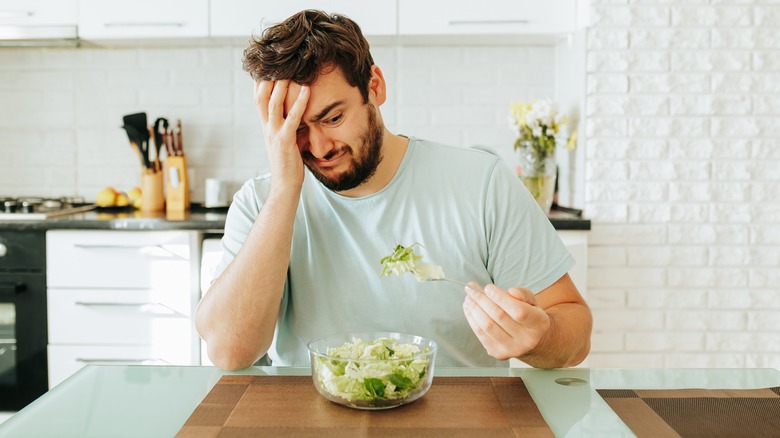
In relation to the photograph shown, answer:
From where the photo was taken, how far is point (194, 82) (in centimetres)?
330

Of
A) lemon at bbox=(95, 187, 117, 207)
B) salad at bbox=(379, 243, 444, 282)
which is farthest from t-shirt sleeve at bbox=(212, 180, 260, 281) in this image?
lemon at bbox=(95, 187, 117, 207)

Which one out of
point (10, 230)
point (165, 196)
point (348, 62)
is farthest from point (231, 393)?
point (165, 196)

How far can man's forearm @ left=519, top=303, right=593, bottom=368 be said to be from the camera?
4.06 feet

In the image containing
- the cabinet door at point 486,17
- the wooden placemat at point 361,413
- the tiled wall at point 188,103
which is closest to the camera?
the wooden placemat at point 361,413

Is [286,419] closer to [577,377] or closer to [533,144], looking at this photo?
[577,377]

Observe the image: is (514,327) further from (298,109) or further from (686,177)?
Answer: (686,177)

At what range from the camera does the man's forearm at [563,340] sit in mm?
1237

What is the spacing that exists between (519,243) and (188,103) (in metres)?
2.20

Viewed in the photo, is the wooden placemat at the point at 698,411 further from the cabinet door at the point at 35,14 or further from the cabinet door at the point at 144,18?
the cabinet door at the point at 35,14

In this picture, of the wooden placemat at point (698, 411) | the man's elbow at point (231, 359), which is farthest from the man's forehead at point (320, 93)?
the wooden placemat at point (698, 411)

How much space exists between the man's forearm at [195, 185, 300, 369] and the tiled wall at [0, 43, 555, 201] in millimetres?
1881

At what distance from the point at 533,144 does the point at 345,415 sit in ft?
→ 6.88

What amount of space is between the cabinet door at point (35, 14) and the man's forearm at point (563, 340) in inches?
95.6

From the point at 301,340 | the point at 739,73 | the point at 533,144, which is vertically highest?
the point at 739,73
